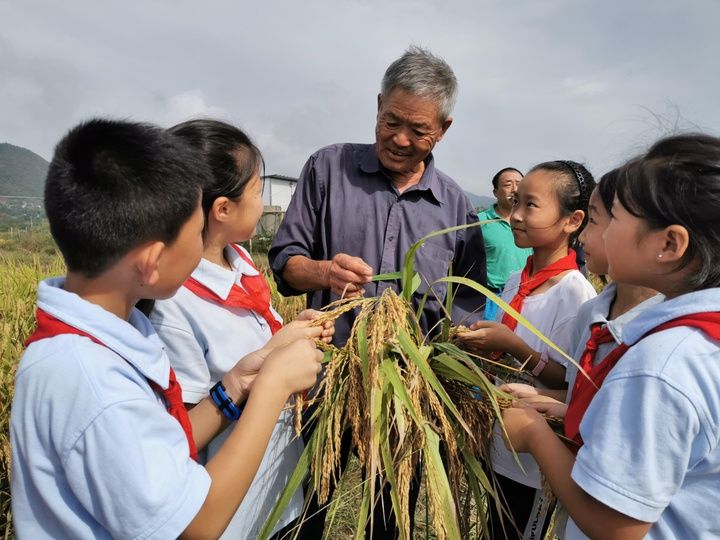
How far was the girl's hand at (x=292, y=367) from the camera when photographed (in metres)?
1.31

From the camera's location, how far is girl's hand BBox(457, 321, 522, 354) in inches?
70.7

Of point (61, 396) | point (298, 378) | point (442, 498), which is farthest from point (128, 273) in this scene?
point (442, 498)

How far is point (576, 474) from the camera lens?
114 centimetres

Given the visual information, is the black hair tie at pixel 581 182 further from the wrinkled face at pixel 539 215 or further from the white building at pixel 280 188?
the white building at pixel 280 188

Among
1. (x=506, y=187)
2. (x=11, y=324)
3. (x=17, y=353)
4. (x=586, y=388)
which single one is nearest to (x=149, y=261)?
(x=586, y=388)

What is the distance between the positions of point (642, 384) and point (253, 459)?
2.91ft

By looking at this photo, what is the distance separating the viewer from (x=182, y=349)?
4.92ft

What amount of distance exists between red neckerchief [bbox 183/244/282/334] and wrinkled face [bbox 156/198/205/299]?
38 centimetres

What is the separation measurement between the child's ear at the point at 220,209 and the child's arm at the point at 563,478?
108 cm

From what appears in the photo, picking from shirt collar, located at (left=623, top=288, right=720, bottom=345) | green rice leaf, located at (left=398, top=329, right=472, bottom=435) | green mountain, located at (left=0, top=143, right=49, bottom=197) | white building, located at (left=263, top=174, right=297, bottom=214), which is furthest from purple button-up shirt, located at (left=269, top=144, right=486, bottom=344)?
green mountain, located at (left=0, top=143, right=49, bottom=197)

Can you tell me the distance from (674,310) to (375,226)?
4.39 feet

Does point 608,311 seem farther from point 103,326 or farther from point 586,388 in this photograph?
point 103,326

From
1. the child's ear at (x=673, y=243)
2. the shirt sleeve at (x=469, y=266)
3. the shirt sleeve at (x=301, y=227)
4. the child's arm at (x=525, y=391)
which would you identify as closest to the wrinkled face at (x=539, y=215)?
the shirt sleeve at (x=469, y=266)

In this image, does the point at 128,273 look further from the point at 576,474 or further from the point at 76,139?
the point at 576,474
